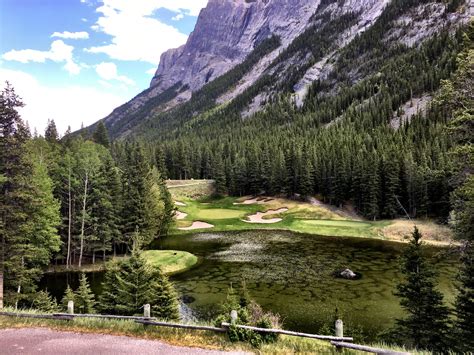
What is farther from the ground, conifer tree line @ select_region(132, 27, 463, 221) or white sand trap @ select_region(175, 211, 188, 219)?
conifer tree line @ select_region(132, 27, 463, 221)

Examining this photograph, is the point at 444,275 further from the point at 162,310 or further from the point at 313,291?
the point at 162,310

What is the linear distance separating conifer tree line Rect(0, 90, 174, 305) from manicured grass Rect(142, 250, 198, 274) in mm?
4001

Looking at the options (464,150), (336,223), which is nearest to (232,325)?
(464,150)

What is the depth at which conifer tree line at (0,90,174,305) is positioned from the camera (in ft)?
103

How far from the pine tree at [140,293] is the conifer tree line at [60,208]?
405 inches

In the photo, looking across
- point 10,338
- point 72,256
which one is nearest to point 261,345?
point 10,338

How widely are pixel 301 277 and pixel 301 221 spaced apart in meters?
38.8

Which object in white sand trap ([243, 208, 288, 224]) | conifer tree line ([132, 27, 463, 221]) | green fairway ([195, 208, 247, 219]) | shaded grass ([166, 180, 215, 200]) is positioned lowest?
white sand trap ([243, 208, 288, 224])

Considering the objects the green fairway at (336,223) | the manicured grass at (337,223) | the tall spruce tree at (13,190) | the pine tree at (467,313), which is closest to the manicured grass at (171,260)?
the tall spruce tree at (13,190)

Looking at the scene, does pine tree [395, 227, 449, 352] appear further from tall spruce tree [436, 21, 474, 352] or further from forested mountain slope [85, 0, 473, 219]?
forested mountain slope [85, 0, 473, 219]

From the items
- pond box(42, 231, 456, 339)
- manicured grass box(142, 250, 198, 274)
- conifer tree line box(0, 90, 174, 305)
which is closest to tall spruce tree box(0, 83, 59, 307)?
conifer tree line box(0, 90, 174, 305)

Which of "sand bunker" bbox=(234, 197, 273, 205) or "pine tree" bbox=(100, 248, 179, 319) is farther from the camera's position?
"sand bunker" bbox=(234, 197, 273, 205)

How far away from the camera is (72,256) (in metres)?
55.9

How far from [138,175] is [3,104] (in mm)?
31909
